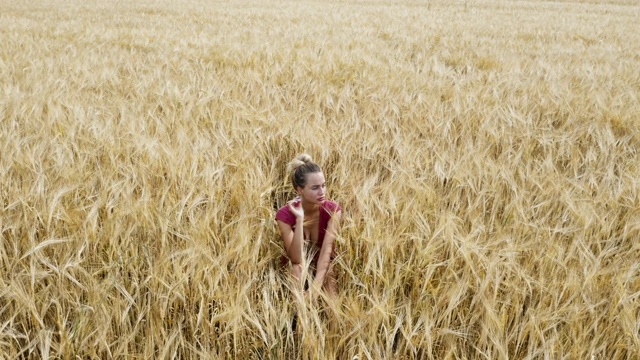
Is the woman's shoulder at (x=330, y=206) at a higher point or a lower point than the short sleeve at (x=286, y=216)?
lower

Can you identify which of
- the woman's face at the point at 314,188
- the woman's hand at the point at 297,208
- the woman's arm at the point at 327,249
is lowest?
the woman's arm at the point at 327,249

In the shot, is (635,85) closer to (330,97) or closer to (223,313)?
(330,97)

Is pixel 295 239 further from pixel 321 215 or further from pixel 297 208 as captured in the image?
pixel 321 215

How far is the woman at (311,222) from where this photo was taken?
1185 millimetres

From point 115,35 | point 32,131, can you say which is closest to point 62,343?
point 32,131

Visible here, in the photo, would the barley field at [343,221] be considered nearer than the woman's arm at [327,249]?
Yes

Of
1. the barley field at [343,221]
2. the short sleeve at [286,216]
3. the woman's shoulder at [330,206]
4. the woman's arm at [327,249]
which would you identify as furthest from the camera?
the woman's shoulder at [330,206]

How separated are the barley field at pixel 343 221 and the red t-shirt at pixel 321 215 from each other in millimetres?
68

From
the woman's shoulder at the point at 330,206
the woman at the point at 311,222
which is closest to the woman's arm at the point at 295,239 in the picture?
the woman at the point at 311,222

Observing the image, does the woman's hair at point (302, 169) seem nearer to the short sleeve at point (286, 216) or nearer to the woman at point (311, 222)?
the woman at point (311, 222)

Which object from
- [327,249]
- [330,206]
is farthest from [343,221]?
[327,249]

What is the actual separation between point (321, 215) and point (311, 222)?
43 mm

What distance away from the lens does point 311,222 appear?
1.47 meters

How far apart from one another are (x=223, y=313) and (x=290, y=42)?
14.2 feet
